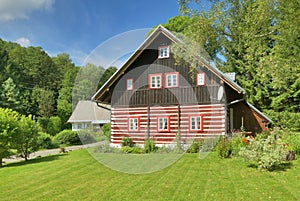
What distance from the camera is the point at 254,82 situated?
29.0 metres

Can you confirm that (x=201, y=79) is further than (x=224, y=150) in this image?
Yes

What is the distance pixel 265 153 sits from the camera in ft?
32.0

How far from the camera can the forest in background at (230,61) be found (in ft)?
36.3

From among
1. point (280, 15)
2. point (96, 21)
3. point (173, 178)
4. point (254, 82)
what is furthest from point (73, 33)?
point (254, 82)

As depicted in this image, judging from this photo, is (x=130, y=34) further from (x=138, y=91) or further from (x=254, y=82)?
(x=254, y=82)

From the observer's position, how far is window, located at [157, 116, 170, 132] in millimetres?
18094

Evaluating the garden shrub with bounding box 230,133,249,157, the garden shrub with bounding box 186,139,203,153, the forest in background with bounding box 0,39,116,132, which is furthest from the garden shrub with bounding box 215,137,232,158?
the forest in background with bounding box 0,39,116,132

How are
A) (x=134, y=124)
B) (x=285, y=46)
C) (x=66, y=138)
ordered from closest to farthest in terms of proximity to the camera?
1. (x=285, y=46)
2. (x=134, y=124)
3. (x=66, y=138)

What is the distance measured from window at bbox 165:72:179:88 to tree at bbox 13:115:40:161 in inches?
346

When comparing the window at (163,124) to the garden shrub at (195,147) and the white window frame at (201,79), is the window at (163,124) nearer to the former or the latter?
the garden shrub at (195,147)

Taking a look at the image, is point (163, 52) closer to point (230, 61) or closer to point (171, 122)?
point (171, 122)

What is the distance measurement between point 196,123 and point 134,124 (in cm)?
461

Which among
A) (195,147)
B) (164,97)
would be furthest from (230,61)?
(195,147)

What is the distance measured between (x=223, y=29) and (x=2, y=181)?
36.6 ft
